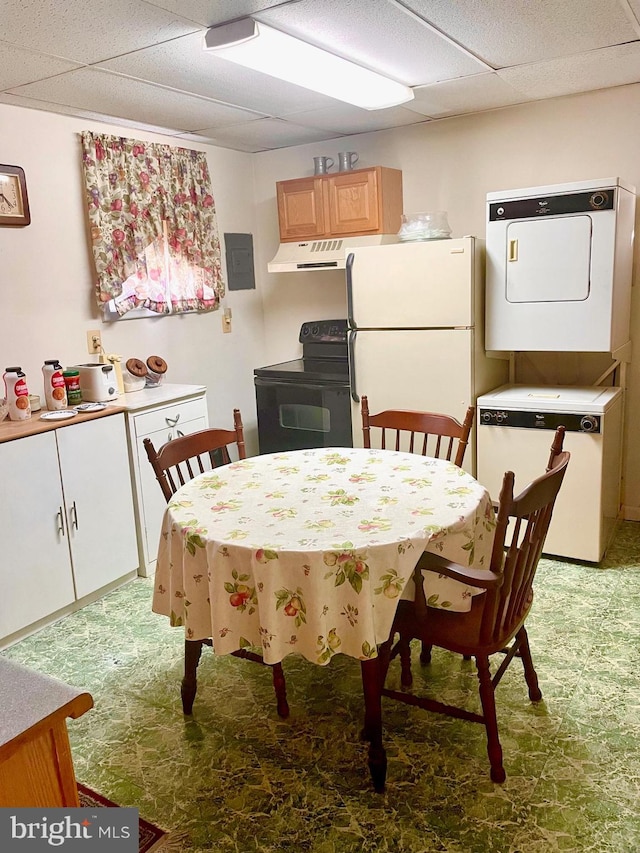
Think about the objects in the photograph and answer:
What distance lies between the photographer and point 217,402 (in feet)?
14.8

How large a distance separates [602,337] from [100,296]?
8.19ft

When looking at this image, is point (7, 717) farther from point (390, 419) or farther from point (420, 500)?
point (390, 419)

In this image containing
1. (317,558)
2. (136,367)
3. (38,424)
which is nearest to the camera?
(317,558)

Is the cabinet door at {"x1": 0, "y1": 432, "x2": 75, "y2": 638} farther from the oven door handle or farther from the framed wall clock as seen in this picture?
the oven door handle

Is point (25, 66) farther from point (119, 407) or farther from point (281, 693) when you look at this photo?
point (281, 693)

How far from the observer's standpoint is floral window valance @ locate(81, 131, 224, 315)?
3.53 meters

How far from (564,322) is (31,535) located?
8.48 ft

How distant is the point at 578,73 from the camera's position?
3.08 metres

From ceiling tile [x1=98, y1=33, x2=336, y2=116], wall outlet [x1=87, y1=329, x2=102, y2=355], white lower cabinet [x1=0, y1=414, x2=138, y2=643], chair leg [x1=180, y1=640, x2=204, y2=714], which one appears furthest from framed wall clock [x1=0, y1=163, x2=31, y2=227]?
chair leg [x1=180, y1=640, x2=204, y2=714]

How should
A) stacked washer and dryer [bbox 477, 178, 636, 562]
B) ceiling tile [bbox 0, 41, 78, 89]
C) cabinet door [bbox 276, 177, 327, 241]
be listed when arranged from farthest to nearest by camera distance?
cabinet door [bbox 276, 177, 327, 241] → stacked washer and dryer [bbox 477, 178, 636, 562] → ceiling tile [bbox 0, 41, 78, 89]

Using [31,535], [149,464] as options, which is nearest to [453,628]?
[31,535]

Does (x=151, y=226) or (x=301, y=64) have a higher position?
(x=301, y=64)

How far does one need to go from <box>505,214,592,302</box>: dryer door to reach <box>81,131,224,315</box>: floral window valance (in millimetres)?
1871

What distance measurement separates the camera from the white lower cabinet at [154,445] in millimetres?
3309
